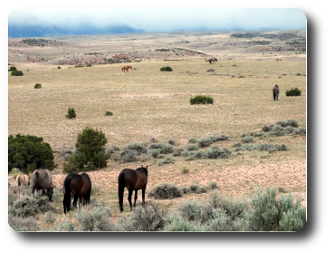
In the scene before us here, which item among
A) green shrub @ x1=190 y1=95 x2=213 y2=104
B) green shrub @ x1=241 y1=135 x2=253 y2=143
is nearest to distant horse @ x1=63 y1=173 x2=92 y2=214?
green shrub @ x1=241 y1=135 x2=253 y2=143

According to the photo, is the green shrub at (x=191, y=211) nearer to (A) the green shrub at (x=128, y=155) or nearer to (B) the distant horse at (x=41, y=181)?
(B) the distant horse at (x=41, y=181)

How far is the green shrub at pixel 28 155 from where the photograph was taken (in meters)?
14.8

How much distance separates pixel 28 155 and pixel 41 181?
16.9 ft

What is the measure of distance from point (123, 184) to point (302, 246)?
13.8 feet

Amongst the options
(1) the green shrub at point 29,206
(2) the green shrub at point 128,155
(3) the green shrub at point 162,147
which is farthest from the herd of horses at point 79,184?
(3) the green shrub at point 162,147

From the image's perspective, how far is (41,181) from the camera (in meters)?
10.3

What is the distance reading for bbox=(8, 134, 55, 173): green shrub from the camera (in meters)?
14.8

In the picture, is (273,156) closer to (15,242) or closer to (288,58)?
(15,242)

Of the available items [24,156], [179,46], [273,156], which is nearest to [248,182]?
[273,156]

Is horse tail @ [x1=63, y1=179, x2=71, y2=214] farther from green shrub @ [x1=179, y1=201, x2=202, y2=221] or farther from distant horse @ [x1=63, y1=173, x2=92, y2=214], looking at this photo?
green shrub @ [x1=179, y1=201, x2=202, y2=221]

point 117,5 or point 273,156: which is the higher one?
point 117,5

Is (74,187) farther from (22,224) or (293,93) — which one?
(293,93)

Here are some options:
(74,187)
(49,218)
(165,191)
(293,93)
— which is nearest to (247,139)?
(165,191)

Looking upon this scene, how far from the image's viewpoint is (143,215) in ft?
25.2
